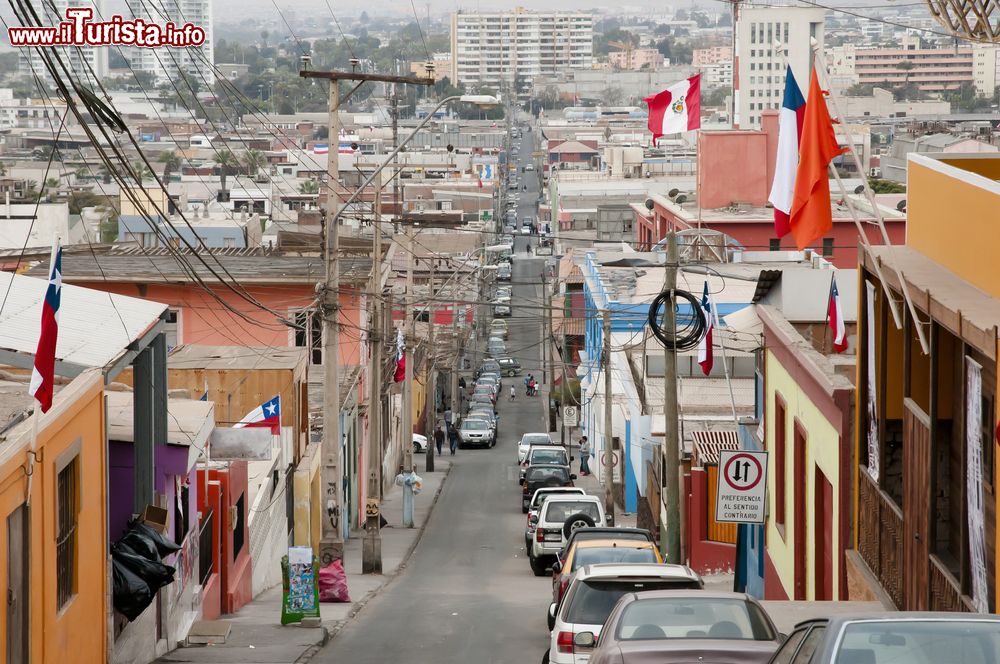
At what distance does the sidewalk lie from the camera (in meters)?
17.9

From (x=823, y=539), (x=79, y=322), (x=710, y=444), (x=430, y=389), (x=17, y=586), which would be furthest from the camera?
(x=430, y=389)

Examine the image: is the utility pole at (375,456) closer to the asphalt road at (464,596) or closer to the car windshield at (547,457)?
the asphalt road at (464,596)

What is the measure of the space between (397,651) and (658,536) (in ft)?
55.8

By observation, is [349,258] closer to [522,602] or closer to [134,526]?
[522,602]

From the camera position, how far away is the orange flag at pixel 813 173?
13773 mm

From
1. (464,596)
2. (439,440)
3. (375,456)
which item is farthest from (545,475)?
(439,440)

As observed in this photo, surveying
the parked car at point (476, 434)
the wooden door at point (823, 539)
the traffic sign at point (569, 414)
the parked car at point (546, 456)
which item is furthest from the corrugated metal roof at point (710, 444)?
the parked car at point (476, 434)

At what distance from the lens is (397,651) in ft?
63.9

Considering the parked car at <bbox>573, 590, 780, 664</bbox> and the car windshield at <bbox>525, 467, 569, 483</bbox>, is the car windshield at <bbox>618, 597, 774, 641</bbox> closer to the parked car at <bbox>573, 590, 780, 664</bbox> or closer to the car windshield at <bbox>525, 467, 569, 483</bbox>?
the parked car at <bbox>573, 590, 780, 664</bbox>

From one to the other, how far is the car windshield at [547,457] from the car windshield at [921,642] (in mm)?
42992

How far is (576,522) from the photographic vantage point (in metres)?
30.6

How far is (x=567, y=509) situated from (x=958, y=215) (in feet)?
65.3

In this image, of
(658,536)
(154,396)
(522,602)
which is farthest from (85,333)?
(658,536)

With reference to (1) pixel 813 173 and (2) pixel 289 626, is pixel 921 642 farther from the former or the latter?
(2) pixel 289 626
